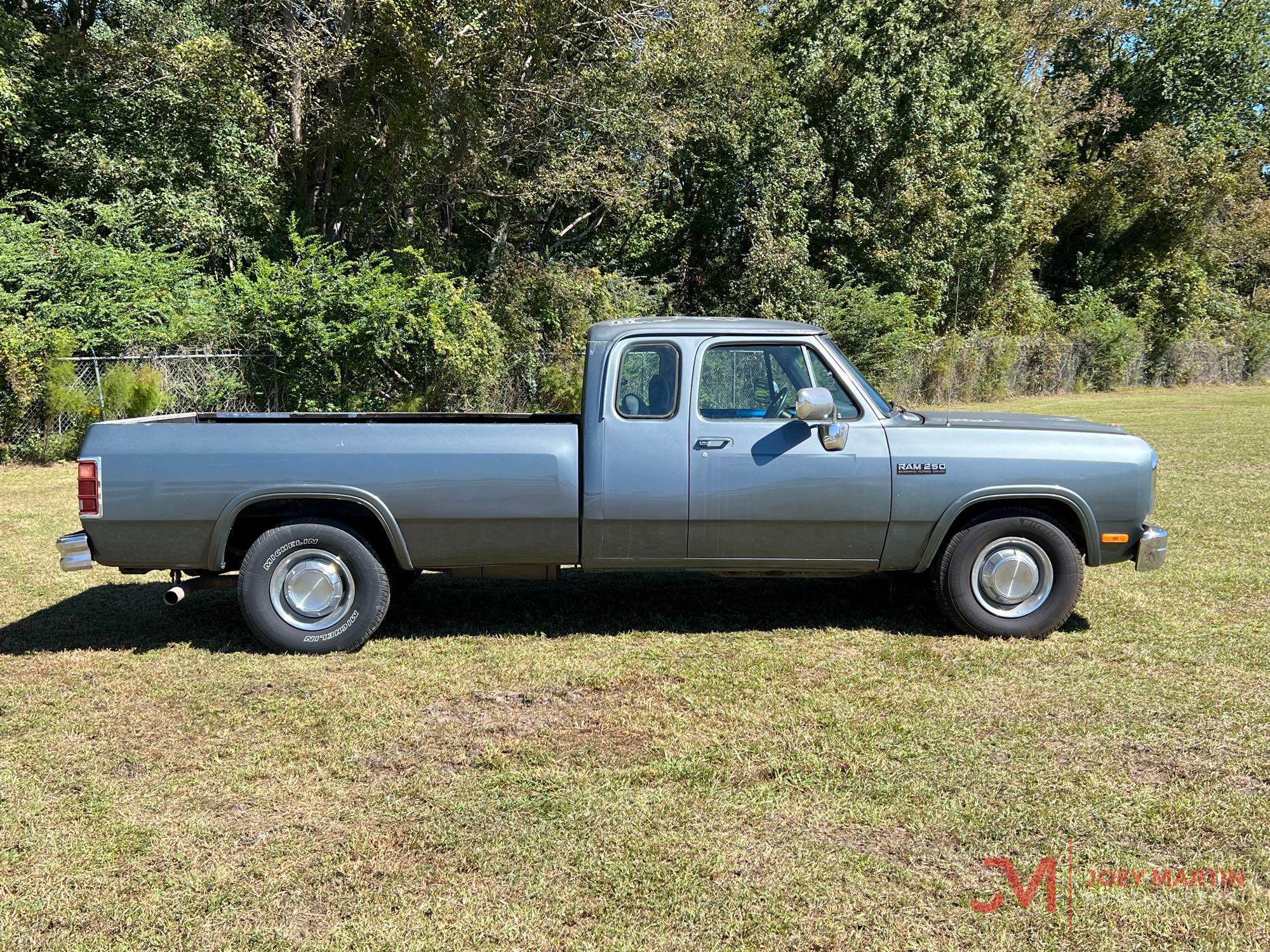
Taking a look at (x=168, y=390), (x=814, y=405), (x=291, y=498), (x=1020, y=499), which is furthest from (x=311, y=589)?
(x=168, y=390)

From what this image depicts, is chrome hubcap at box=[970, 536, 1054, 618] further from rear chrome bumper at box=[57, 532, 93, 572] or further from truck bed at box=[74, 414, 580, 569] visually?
rear chrome bumper at box=[57, 532, 93, 572]

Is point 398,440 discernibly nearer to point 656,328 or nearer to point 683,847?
point 656,328

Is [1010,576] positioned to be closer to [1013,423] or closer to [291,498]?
[1013,423]

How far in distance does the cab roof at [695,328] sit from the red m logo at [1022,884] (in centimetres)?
334

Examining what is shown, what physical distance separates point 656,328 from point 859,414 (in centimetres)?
133

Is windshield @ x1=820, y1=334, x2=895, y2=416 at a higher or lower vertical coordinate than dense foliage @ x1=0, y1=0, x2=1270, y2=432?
lower

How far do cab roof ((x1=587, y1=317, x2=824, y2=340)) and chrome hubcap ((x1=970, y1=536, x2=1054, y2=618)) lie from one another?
5.64ft

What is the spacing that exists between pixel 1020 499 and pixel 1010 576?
Answer: 47 cm

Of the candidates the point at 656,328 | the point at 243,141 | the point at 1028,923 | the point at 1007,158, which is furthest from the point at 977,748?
the point at 1007,158

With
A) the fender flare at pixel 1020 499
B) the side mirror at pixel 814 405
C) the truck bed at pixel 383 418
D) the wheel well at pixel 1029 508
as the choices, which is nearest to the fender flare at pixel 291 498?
the truck bed at pixel 383 418

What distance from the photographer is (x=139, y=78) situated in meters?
19.5

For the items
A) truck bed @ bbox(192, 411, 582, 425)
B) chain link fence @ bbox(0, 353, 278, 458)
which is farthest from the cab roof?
chain link fence @ bbox(0, 353, 278, 458)

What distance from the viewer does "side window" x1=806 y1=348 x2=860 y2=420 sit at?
620 cm

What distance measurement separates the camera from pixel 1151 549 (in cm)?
615
